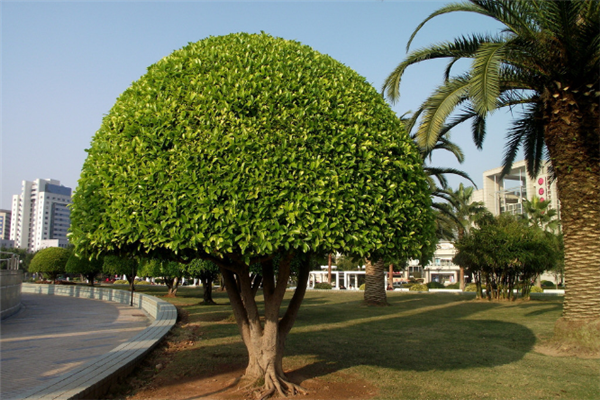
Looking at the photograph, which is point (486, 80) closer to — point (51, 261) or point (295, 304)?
point (295, 304)

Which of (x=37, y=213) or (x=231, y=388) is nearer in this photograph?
(x=231, y=388)

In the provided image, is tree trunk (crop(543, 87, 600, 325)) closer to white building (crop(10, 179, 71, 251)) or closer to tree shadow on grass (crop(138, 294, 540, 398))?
tree shadow on grass (crop(138, 294, 540, 398))

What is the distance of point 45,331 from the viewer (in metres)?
13.6

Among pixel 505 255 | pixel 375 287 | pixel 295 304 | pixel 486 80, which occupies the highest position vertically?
pixel 486 80

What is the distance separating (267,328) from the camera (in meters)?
6.76

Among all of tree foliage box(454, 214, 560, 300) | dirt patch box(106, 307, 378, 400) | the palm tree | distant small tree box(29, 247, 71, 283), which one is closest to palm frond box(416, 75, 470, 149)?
the palm tree

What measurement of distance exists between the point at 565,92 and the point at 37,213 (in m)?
167

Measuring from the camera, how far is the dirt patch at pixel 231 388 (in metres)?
6.36

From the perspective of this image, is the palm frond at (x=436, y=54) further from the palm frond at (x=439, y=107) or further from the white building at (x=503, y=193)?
the white building at (x=503, y=193)

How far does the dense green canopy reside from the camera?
5.29 m

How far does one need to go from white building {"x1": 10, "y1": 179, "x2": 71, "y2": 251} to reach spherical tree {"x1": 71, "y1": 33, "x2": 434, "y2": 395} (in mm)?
158353

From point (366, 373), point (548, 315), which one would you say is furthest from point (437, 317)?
point (366, 373)

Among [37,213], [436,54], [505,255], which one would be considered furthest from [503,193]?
[37,213]

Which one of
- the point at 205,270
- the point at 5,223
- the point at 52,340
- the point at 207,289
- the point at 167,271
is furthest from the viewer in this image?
the point at 5,223
